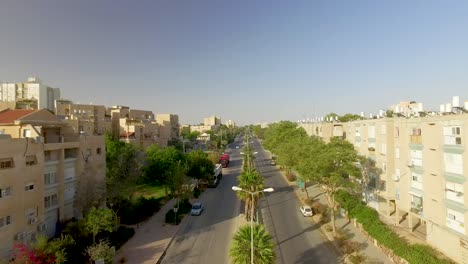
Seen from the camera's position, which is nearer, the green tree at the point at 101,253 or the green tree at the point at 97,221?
the green tree at the point at 101,253

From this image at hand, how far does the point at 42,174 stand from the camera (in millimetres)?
27547

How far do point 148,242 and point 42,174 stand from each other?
444 inches

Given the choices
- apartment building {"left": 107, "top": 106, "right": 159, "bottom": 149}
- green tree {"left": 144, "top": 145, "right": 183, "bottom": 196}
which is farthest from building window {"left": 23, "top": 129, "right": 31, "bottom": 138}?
apartment building {"left": 107, "top": 106, "right": 159, "bottom": 149}

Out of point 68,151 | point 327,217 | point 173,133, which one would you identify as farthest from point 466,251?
point 173,133

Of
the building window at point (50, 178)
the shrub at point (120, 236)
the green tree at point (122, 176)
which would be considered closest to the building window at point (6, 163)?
the building window at point (50, 178)

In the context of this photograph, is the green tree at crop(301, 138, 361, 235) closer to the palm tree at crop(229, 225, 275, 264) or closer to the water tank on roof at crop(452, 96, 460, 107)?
the water tank on roof at crop(452, 96, 460, 107)

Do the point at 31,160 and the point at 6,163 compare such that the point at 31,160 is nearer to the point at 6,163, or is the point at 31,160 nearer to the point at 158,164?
the point at 6,163

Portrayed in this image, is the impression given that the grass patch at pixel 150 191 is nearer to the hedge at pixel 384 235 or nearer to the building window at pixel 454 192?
the hedge at pixel 384 235

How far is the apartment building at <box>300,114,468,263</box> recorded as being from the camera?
81.4 ft

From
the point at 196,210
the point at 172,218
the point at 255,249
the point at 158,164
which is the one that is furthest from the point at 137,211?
the point at 255,249

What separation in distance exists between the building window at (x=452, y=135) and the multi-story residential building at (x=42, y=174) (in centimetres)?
3167

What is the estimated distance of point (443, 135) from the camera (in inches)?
1041

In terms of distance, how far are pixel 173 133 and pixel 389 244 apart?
325 ft

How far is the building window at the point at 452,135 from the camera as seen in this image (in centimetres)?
2466
